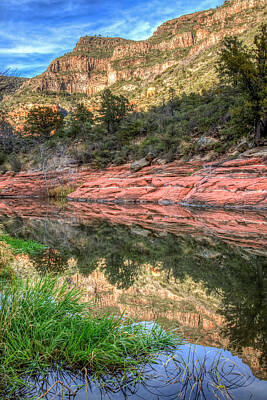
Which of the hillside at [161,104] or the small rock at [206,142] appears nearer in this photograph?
the small rock at [206,142]

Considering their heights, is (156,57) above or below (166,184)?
above

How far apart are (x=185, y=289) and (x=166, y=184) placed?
2056cm

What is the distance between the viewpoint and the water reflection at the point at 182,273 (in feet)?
12.2

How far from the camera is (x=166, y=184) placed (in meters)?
25.4

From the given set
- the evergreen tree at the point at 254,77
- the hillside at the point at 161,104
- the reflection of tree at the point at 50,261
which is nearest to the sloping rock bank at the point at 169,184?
the hillside at the point at 161,104

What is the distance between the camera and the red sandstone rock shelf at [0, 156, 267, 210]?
767 inches

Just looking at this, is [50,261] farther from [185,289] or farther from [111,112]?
[111,112]

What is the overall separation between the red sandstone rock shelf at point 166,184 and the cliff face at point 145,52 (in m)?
70.8

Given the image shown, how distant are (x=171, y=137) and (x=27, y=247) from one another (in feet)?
90.8

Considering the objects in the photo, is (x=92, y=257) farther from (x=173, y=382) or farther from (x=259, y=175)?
(x=259, y=175)

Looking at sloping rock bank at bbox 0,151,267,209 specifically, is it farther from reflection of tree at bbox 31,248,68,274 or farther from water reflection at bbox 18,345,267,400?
water reflection at bbox 18,345,267,400

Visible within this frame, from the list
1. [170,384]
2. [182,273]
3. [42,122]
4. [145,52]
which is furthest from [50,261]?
[145,52]

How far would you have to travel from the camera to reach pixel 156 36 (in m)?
151

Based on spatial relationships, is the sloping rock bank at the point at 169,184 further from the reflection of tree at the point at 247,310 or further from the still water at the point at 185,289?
the reflection of tree at the point at 247,310
